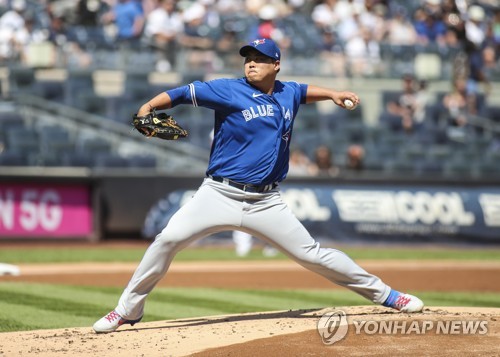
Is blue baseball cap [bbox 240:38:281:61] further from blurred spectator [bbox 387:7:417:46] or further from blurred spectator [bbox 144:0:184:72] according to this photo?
blurred spectator [bbox 387:7:417:46]

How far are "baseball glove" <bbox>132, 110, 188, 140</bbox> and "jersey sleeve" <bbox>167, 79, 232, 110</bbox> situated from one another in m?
0.15

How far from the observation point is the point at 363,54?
19844mm

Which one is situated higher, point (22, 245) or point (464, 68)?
point (464, 68)

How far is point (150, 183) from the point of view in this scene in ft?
52.4

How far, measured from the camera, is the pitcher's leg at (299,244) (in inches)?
251

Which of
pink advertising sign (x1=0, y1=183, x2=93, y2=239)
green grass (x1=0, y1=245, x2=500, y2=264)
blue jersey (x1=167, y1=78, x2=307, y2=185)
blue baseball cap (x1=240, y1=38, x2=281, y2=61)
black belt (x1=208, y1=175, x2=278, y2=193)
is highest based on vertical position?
blue baseball cap (x1=240, y1=38, x2=281, y2=61)

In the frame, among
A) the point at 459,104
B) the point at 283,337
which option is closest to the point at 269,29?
the point at 459,104

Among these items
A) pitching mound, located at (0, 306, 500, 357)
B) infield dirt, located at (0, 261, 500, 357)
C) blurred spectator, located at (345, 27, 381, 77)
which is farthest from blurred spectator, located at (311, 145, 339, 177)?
pitching mound, located at (0, 306, 500, 357)

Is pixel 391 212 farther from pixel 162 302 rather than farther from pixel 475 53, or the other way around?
pixel 162 302

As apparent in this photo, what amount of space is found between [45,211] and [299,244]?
9477mm

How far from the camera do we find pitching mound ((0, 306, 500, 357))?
572 centimetres

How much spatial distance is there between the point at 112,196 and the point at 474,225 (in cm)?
646

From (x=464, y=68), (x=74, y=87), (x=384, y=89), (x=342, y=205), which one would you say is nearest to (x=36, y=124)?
(x=74, y=87)

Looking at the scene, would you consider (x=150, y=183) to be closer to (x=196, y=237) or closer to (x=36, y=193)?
(x=36, y=193)
